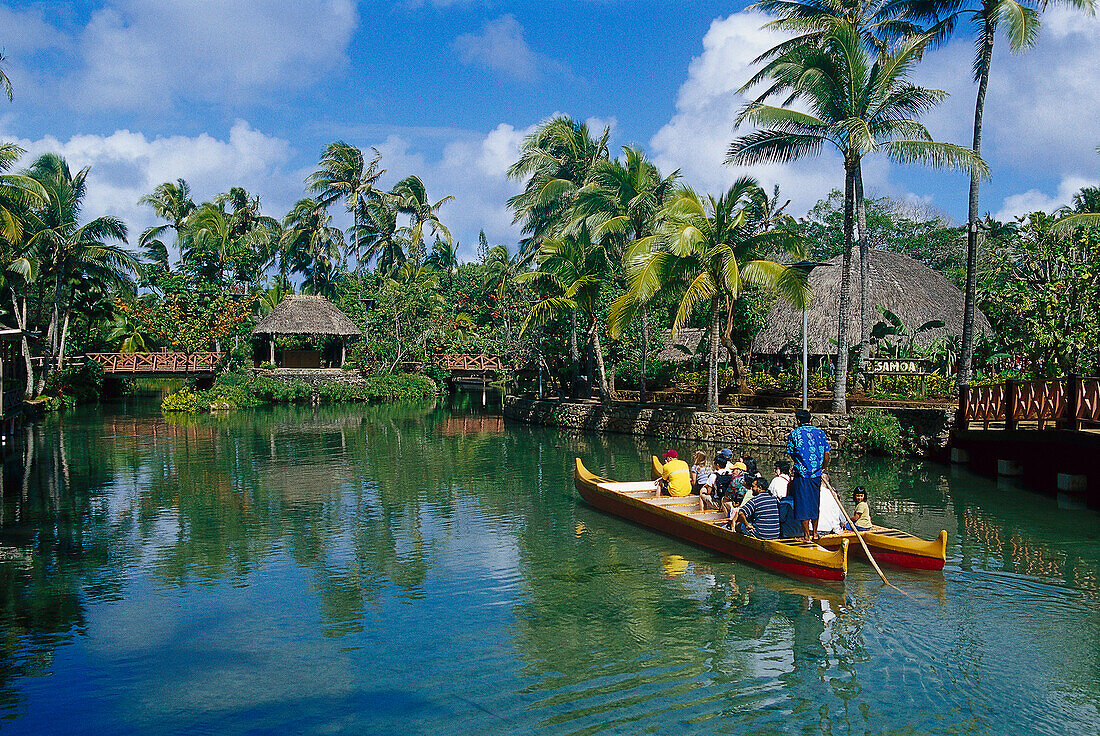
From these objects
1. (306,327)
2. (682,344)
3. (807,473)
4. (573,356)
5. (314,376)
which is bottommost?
(807,473)

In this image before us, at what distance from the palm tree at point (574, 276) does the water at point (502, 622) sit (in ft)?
40.5

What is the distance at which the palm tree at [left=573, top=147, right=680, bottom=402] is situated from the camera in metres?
26.4

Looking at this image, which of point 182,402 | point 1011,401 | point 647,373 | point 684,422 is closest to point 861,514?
point 1011,401

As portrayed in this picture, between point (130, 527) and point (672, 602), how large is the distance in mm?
9180

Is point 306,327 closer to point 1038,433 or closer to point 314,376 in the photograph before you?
point 314,376

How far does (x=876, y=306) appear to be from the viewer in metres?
26.4

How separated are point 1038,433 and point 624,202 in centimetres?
1446

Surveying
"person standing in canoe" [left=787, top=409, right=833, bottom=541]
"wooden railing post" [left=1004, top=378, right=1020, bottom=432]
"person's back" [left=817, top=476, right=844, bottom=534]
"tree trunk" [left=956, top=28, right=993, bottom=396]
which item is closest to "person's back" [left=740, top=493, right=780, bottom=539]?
"person standing in canoe" [left=787, top=409, right=833, bottom=541]

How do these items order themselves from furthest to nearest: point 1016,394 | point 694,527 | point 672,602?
point 1016,394 < point 694,527 < point 672,602

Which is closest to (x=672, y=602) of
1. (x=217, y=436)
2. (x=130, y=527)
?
(x=130, y=527)

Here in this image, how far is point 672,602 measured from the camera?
995cm

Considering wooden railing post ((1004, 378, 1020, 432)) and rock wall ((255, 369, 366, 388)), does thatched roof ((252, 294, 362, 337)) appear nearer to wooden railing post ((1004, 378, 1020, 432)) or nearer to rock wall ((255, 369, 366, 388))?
rock wall ((255, 369, 366, 388))

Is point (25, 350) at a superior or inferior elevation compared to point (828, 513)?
superior

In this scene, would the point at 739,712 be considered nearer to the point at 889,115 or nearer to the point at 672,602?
the point at 672,602
